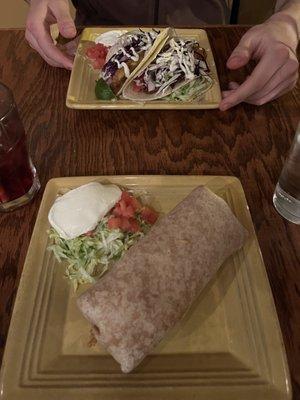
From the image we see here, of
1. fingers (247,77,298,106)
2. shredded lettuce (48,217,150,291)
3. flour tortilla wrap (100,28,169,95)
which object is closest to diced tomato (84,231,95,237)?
shredded lettuce (48,217,150,291)

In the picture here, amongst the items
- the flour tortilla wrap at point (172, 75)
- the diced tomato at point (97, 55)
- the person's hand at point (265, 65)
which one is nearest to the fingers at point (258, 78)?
the person's hand at point (265, 65)

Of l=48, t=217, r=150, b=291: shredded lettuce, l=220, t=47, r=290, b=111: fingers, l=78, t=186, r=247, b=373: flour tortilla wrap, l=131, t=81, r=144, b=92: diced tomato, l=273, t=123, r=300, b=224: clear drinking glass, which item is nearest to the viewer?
l=78, t=186, r=247, b=373: flour tortilla wrap

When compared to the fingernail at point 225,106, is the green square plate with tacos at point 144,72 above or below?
above

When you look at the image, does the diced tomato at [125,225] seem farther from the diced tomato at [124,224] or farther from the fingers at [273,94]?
the fingers at [273,94]

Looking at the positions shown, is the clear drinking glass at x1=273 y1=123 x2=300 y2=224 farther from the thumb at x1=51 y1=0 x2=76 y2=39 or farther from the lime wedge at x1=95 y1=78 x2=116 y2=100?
the thumb at x1=51 y1=0 x2=76 y2=39

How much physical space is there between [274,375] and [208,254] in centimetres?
26

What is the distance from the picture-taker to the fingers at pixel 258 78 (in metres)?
1.32

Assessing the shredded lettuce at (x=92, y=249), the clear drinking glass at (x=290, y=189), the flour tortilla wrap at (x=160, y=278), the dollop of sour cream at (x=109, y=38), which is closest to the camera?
the flour tortilla wrap at (x=160, y=278)

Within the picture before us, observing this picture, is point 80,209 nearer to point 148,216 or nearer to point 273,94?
point 148,216

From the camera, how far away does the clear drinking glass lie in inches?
39.1

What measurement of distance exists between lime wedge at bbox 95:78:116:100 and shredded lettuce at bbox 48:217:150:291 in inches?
22.5

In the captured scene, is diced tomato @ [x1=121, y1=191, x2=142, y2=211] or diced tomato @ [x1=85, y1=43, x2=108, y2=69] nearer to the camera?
diced tomato @ [x1=121, y1=191, x2=142, y2=211]

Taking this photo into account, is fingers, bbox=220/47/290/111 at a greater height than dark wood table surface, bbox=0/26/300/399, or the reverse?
fingers, bbox=220/47/290/111

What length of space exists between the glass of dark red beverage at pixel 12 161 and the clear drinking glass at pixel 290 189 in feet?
2.23
